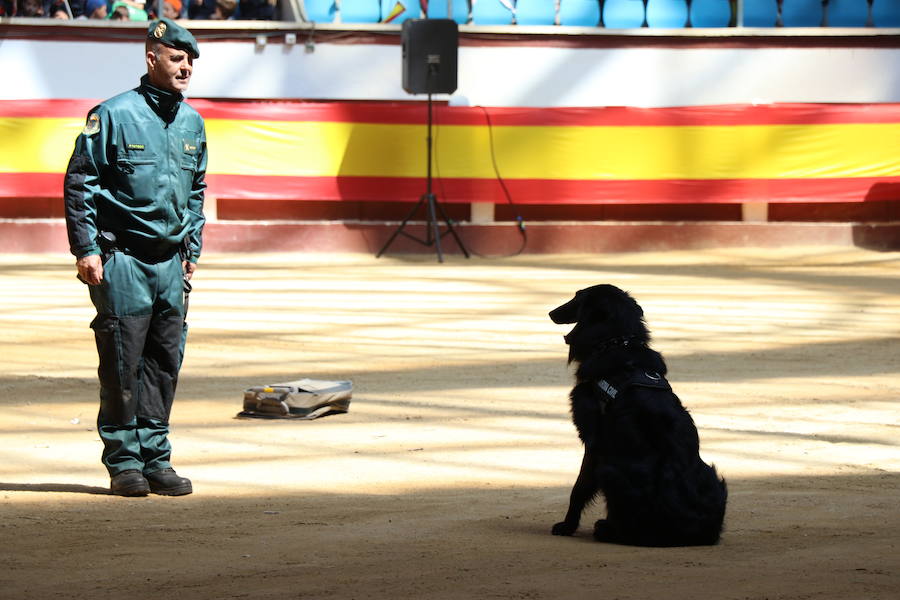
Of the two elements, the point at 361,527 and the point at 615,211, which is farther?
the point at 615,211

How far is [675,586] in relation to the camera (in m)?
4.05

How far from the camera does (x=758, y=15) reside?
66.2 ft

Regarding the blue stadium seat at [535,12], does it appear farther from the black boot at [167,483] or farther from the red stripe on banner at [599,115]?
the black boot at [167,483]

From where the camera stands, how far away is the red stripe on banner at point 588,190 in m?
18.8

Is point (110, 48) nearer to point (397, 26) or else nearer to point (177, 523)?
point (397, 26)

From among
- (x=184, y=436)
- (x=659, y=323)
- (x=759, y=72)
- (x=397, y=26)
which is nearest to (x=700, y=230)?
(x=759, y=72)

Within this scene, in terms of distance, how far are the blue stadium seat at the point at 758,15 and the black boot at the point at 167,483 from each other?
1616 centimetres

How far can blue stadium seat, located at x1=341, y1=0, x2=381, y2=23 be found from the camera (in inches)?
786

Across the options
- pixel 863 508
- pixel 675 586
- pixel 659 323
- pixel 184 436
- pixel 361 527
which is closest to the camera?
pixel 675 586

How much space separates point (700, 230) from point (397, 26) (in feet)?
16.7

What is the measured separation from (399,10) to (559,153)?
3310 mm

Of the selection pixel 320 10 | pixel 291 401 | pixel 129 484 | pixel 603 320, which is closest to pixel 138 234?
pixel 129 484

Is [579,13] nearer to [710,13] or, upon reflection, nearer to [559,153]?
[710,13]

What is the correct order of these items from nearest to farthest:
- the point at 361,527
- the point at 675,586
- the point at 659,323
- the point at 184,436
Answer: the point at 675,586, the point at 361,527, the point at 184,436, the point at 659,323
